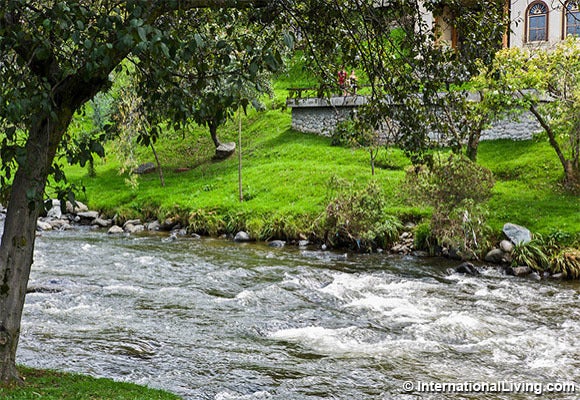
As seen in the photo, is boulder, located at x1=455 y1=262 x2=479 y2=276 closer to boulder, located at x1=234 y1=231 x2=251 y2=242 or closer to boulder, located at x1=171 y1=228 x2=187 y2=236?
boulder, located at x1=234 y1=231 x2=251 y2=242

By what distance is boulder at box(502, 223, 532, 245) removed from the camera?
21.8 meters

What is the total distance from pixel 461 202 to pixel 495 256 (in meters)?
2.17

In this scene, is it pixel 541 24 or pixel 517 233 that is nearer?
pixel 517 233

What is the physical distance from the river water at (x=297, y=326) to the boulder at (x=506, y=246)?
169 centimetres

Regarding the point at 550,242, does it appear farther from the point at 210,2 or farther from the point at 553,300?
the point at 210,2

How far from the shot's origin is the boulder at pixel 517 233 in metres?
21.8

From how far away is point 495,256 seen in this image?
72.6 ft

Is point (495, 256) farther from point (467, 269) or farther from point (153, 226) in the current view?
point (153, 226)

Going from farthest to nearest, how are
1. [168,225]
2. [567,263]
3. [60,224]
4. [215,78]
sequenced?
[60,224], [168,225], [567,263], [215,78]

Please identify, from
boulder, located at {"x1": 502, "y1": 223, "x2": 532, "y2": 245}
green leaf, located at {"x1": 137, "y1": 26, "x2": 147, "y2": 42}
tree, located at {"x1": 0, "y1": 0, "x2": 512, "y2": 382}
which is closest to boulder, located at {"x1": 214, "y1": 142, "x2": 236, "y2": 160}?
boulder, located at {"x1": 502, "y1": 223, "x2": 532, "y2": 245}

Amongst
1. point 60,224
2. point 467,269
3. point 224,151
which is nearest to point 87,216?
point 60,224

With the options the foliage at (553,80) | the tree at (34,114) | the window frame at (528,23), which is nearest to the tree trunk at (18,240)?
the tree at (34,114)

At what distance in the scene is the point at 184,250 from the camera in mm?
25109

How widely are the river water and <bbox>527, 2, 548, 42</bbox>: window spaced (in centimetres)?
2694
